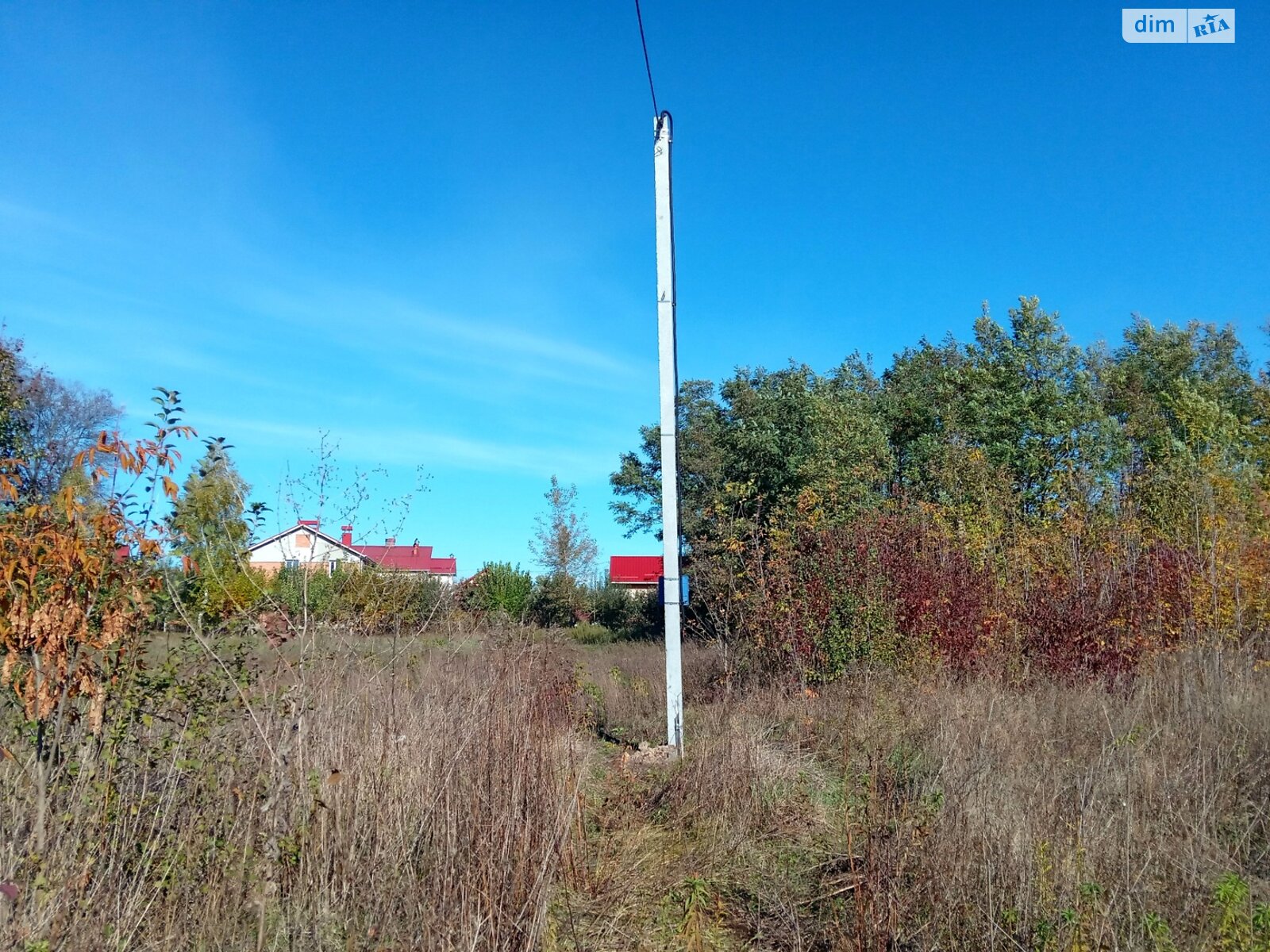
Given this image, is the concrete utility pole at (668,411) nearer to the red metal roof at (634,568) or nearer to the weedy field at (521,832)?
the weedy field at (521,832)

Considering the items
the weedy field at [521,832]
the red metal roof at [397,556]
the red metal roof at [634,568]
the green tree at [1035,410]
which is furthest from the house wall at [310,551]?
the red metal roof at [634,568]

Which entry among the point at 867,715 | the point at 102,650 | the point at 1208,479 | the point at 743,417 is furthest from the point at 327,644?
the point at 743,417

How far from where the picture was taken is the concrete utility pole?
22.5 ft

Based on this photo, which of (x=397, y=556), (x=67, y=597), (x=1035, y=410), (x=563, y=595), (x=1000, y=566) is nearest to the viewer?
(x=67, y=597)

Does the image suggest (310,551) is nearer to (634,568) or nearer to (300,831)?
(300,831)

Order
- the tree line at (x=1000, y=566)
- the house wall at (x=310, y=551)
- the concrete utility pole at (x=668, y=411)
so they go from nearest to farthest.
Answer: the house wall at (x=310, y=551), the concrete utility pole at (x=668, y=411), the tree line at (x=1000, y=566)

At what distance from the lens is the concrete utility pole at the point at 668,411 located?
6.86m

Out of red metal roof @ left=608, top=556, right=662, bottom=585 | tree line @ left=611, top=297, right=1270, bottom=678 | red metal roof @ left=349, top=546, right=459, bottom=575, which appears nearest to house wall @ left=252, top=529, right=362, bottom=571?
red metal roof @ left=349, top=546, right=459, bottom=575

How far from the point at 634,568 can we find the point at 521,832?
169ft

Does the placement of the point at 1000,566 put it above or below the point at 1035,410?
below

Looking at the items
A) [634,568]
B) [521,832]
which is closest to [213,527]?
[521,832]

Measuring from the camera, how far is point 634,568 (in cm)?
5506

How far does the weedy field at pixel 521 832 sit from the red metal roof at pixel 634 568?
148 feet

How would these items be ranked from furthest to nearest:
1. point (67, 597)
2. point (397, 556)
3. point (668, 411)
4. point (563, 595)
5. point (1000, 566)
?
point (563, 595), point (1000, 566), point (668, 411), point (397, 556), point (67, 597)
